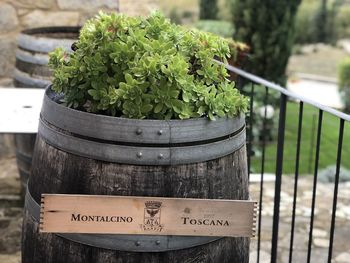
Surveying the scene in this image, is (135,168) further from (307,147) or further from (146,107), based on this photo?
(307,147)

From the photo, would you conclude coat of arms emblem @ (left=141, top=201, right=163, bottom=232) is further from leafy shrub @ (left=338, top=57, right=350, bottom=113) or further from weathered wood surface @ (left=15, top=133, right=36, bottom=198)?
leafy shrub @ (left=338, top=57, right=350, bottom=113)

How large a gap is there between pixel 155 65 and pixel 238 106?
0.95 feet

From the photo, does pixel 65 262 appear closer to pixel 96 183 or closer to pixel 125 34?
pixel 96 183

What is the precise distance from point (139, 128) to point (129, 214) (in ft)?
0.73

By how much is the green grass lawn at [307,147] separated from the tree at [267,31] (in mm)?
748

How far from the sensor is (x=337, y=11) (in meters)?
19.2

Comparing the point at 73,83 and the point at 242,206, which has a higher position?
the point at 73,83

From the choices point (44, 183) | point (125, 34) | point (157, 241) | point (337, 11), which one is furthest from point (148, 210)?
point (337, 11)

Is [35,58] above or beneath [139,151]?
beneath

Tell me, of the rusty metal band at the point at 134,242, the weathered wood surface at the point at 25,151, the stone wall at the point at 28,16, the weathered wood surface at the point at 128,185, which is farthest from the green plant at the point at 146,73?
the stone wall at the point at 28,16

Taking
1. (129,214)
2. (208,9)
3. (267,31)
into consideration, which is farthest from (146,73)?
(208,9)

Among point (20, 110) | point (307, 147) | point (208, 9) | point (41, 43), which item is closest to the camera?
point (20, 110)

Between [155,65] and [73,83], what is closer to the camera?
[155,65]

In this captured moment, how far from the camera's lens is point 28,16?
3730 millimetres
